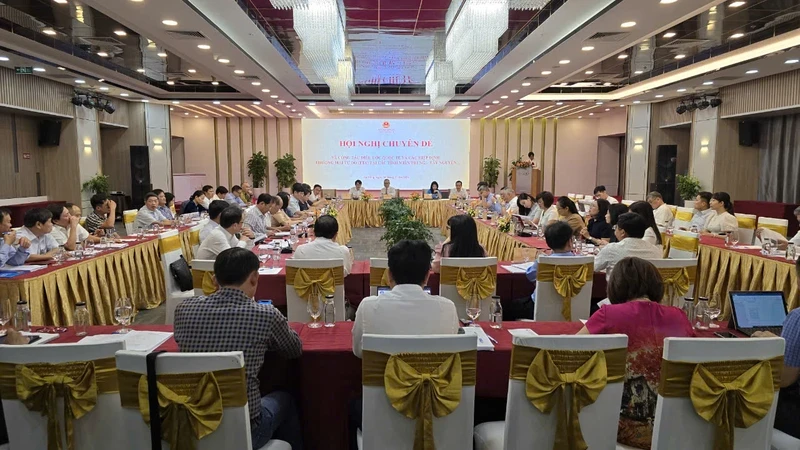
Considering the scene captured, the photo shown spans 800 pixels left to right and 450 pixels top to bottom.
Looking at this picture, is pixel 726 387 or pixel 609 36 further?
pixel 609 36

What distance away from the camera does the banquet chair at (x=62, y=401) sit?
1.63 m

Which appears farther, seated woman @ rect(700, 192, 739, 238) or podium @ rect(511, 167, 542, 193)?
podium @ rect(511, 167, 542, 193)

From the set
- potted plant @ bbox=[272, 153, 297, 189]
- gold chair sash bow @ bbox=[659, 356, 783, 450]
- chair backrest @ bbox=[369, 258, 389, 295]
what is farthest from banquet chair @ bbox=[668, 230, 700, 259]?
potted plant @ bbox=[272, 153, 297, 189]

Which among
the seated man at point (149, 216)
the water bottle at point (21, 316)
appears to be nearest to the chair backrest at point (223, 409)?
the water bottle at point (21, 316)

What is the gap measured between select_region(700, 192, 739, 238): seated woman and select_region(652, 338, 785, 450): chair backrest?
16.0 feet

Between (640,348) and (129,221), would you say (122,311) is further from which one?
(129,221)

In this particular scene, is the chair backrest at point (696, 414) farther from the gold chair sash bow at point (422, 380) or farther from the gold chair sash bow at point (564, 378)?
the gold chair sash bow at point (422, 380)

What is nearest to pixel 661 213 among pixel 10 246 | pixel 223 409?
pixel 223 409

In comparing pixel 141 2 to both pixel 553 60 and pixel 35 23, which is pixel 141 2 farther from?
pixel 553 60

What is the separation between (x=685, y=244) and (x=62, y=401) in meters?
5.13

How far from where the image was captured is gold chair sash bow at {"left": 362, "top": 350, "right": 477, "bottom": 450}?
5.45 feet

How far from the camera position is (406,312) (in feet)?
6.53

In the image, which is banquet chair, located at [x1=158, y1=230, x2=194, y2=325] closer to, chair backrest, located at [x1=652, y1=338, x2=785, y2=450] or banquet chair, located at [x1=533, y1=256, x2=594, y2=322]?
banquet chair, located at [x1=533, y1=256, x2=594, y2=322]

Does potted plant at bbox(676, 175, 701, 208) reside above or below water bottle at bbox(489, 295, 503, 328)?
above
